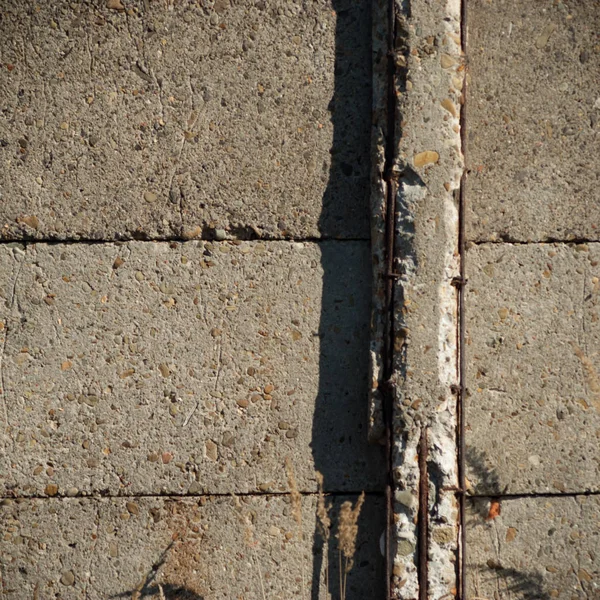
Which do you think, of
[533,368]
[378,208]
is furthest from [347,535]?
[378,208]

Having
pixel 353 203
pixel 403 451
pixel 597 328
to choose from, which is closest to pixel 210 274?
pixel 353 203

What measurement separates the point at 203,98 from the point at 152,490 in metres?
1.52

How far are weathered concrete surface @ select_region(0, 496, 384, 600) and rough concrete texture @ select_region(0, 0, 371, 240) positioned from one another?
1060 mm

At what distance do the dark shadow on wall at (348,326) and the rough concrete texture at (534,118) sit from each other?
45 centimetres

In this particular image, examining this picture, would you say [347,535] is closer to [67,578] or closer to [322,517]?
[322,517]

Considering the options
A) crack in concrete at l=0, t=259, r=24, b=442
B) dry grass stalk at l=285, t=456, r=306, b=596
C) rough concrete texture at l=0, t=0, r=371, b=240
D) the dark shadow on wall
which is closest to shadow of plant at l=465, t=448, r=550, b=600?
the dark shadow on wall

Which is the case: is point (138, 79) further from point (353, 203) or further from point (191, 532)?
point (191, 532)

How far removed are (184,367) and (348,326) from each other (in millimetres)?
652

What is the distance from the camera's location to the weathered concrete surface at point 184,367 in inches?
92.7

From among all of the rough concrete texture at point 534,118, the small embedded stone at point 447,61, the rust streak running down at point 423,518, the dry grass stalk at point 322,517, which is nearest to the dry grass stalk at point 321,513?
the dry grass stalk at point 322,517

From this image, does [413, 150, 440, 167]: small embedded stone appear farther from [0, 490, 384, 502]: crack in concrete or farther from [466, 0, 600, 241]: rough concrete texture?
[0, 490, 384, 502]: crack in concrete

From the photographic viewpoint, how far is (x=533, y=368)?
95.7 inches

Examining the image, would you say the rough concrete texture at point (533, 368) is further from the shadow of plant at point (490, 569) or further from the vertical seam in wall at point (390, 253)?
the vertical seam in wall at point (390, 253)

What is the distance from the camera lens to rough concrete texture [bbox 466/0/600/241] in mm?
2469
